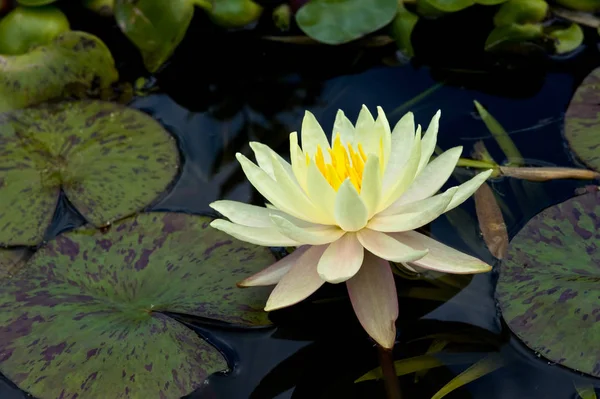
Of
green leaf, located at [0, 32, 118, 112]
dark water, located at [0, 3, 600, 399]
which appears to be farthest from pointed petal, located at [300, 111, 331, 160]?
green leaf, located at [0, 32, 118, 112]

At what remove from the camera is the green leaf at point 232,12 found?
2646 mm

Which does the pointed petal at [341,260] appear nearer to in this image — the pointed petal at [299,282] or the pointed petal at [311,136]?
the pointed petal at [299,282]

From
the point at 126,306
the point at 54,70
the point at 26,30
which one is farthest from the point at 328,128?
the point at 26,30

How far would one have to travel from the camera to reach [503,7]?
246 cm

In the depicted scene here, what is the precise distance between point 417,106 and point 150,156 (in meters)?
0.97

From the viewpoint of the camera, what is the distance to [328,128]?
7.38 feet

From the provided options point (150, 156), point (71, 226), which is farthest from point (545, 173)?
point (71, 226)

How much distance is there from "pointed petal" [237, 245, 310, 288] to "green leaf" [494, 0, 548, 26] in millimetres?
1480

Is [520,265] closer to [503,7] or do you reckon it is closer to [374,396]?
[374,396]

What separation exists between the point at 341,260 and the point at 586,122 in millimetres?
1098

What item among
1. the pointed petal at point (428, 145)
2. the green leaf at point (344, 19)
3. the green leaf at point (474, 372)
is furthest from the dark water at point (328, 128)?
the pointed petal at point (428, 145)

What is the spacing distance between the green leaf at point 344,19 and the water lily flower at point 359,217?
101cm

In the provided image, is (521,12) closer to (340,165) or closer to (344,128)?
(344,128)

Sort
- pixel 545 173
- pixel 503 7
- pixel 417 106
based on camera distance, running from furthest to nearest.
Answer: pixel 503 7, pixel 417 106, pixel 545 173
